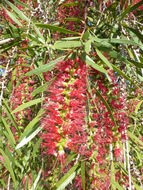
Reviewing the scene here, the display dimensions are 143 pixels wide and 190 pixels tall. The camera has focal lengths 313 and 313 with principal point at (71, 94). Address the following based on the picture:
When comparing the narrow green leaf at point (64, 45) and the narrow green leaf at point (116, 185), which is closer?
the narrow green leaf at point (64, 45)

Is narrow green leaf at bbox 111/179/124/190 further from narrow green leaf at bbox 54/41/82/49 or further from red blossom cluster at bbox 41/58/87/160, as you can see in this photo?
narrow green leaf at bbox 54/41/82/49

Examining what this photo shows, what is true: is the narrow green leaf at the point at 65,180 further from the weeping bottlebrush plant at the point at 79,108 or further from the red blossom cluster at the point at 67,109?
the red blossom cluster at the point at 67,109

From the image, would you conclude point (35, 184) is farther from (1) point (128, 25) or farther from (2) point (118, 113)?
(1) point (128, 25)

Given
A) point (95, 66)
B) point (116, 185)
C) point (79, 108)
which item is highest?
point (95, 66)

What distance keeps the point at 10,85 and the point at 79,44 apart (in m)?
0.70

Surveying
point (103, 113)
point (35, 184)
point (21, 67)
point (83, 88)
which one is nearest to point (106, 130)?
point (103, 113)

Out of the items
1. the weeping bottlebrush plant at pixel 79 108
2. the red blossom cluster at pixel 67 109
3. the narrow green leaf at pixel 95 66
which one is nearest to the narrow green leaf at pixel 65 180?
the weeping bottlebrush plant at pixel 79 108

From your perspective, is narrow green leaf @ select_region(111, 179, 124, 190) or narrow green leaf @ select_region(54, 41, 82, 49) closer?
narrow green leaf @ select_region(54, 41, 82, 49)

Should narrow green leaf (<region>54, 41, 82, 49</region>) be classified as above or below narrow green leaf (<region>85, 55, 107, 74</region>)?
above

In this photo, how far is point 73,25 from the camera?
1312 millimetres

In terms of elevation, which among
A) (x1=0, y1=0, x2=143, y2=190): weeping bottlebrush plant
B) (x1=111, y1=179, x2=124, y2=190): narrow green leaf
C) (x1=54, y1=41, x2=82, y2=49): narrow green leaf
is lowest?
(x1=111, y1=179, x2=124, y2=190): narrow green leaf

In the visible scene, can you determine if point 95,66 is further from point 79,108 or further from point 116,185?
point 116,185

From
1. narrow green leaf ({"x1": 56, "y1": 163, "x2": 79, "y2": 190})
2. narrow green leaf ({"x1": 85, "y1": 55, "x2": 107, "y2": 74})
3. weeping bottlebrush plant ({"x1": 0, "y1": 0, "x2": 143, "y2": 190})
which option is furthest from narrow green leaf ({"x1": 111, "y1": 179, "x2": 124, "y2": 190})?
narrow green leaf ({"x1": 85, "y1": 55, "x2": 107, "y2": 74})

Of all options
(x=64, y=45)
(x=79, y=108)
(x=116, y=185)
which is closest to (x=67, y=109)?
(x=79, y=108)
